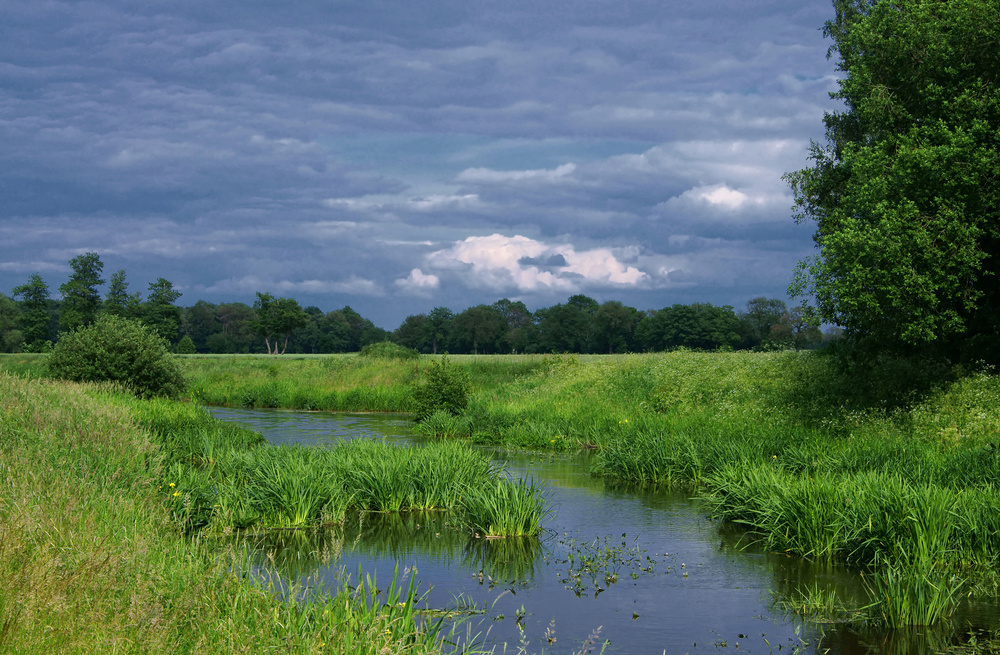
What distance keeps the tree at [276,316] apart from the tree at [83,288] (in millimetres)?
19412

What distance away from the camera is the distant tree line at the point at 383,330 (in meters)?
92.5

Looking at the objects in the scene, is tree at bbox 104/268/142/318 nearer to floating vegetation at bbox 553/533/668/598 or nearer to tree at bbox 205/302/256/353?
tree at bbox 205/302/256/353

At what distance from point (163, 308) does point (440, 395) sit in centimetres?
7654

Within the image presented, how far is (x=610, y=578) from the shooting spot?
Answer: 9977 millimetres

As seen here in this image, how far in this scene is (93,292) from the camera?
306 feet

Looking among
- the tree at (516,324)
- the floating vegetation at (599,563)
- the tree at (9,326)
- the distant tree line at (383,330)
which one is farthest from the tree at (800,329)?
the tree at (9,326)

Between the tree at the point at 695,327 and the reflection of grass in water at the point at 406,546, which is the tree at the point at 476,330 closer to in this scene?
the tree at the point at 695,327

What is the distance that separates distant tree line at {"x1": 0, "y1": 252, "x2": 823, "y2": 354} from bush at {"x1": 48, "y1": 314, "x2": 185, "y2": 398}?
50.9m

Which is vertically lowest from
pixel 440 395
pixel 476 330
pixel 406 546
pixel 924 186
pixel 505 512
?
pixel 406 546

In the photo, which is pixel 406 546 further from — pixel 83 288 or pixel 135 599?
pixel 83 288

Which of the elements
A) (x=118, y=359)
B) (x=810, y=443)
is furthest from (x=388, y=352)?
(x=810, y=443)

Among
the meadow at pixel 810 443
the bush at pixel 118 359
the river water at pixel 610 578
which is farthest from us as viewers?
the bush at pixel 118 359

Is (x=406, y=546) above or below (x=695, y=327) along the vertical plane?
below

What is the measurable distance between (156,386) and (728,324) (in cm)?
9039
